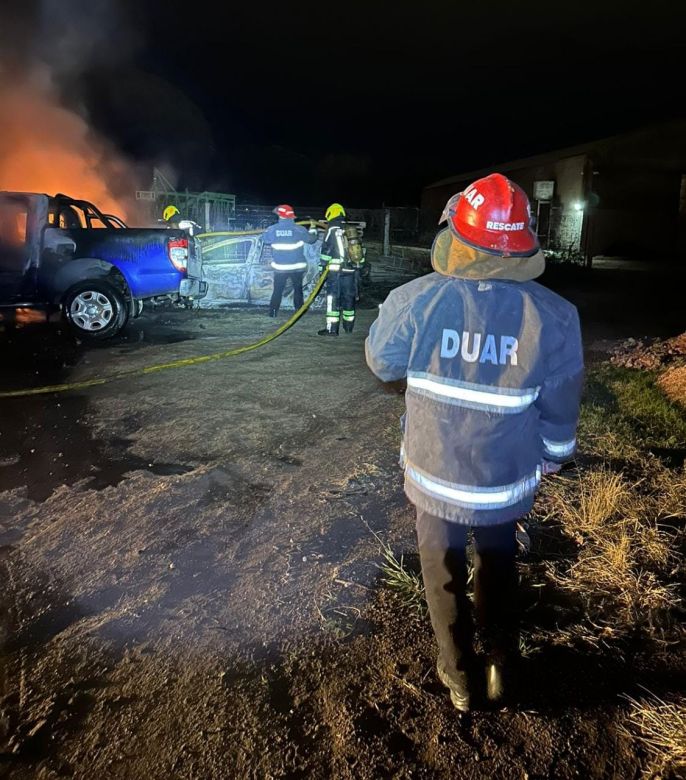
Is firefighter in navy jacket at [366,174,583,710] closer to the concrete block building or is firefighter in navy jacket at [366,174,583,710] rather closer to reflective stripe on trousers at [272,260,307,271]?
reflective stripe on trousers at [272,260,307,271]

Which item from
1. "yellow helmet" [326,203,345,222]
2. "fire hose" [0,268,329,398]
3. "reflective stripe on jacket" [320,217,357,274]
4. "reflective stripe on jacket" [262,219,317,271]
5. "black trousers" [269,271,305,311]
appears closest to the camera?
"fire hose" [0,268,329,398]

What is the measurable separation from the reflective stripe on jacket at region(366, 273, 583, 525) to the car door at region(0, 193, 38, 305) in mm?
7261

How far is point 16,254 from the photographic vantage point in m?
7.85

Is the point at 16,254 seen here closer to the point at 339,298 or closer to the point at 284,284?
the point at 284,284

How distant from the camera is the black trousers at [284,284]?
9617mm

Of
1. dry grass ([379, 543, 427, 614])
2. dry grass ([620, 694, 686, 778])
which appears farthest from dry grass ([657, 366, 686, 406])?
dry grass ([620, 694, 686, 778])

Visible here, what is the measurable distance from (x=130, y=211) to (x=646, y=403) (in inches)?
868

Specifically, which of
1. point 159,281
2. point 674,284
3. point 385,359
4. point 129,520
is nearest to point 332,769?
point 385,359

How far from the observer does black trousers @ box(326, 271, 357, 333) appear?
28.1 feet

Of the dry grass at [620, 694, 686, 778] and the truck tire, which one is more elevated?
the truck tire

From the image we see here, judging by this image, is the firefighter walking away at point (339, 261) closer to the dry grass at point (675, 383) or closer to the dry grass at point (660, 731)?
the dry grass at point (675, 383)

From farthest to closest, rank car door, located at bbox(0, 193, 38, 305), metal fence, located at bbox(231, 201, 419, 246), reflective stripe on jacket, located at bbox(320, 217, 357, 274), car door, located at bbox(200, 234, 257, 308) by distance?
metal fence, located at bbox(231, 201, 419, 246) → car door, located at bbox(200, 234, 257, 308) → reflective stripe on jacket, located at bbox(320, 217, 357, 274) → car door, located at bbox(0, 193, 38, 305)

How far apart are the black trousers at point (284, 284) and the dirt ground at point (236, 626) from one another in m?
4.78

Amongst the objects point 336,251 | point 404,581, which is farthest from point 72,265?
point 404,581
